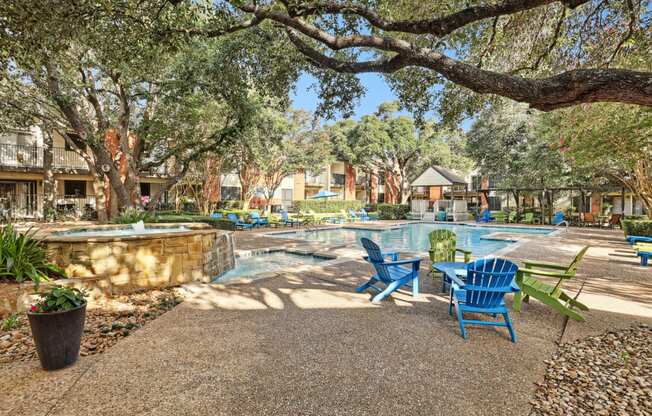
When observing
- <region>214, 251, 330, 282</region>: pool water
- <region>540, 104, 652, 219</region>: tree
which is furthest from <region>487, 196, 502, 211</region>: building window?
<region>214, 251, 330, 282</region>: pool water

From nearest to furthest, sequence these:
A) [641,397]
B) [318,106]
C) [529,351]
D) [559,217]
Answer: [641,397], [529,351], [318,106], [559,217]

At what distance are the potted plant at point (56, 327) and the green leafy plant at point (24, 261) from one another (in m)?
1.56

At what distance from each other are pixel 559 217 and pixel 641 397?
23310 mm

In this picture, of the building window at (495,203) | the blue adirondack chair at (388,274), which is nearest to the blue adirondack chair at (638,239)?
the blue adirondack chair at (388,274)

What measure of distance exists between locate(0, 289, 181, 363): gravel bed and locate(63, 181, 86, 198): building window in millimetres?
19749

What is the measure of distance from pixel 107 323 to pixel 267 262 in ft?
16.7

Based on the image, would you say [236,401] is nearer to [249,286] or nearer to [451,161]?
→ [249,286]

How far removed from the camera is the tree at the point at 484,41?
346 cm

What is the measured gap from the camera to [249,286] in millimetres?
5730

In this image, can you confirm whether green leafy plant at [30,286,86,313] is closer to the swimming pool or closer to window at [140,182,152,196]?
the swimming pool

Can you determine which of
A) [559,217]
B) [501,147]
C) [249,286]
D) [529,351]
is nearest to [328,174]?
[501,147]

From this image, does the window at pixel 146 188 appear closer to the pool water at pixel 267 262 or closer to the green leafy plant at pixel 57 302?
the pool water at pixel 267 262

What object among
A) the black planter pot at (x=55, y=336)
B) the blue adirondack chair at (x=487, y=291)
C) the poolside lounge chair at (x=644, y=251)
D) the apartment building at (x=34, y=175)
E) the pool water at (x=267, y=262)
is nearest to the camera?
the black planter pot at (x=55, y=336)

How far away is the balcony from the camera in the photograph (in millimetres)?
18031
